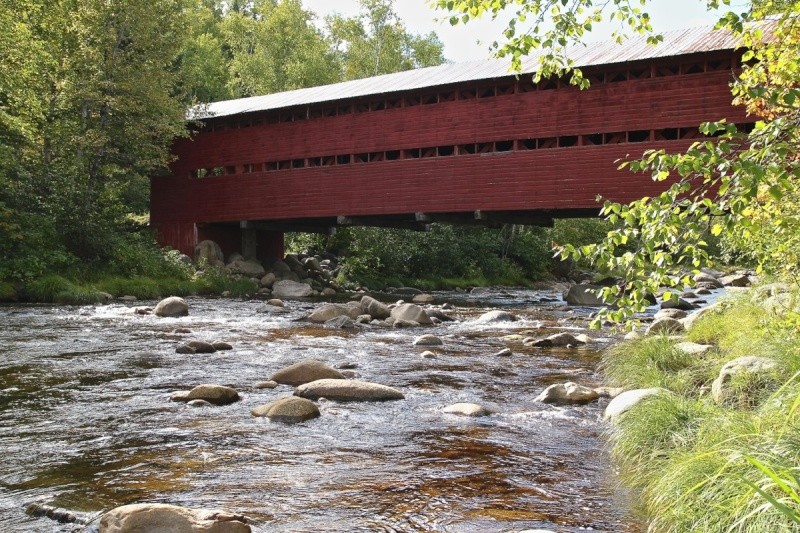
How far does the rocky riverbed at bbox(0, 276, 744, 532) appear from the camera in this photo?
11.5 feet

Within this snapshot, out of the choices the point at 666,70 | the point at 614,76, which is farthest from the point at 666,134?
the point at 614,76

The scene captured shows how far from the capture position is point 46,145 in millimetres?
18328

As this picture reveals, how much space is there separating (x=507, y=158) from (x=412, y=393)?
10079 mm

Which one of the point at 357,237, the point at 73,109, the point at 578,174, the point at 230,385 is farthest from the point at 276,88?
the point at 230,385

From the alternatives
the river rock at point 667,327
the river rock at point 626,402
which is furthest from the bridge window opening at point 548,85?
the river rock at point 626,402

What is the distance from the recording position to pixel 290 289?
19.5 meters

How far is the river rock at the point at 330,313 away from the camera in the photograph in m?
12.4

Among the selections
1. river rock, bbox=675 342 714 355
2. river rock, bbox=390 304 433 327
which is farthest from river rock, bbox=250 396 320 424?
river rock, bbox=390 304 433 327

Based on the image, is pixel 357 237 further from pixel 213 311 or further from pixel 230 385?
pixel 230 385

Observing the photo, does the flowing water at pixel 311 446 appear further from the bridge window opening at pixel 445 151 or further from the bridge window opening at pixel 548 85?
the bridge window opening at pixel 445 151

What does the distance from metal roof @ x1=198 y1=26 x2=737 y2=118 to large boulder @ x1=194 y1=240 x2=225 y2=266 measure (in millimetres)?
3591

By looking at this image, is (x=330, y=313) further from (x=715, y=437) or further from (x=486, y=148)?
(x=715, y=437)

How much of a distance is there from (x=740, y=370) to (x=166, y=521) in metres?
3.35

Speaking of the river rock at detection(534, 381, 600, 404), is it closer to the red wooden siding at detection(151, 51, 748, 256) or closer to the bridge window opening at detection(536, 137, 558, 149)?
the red wooden siding at detection(151, 51, 748, 256)
